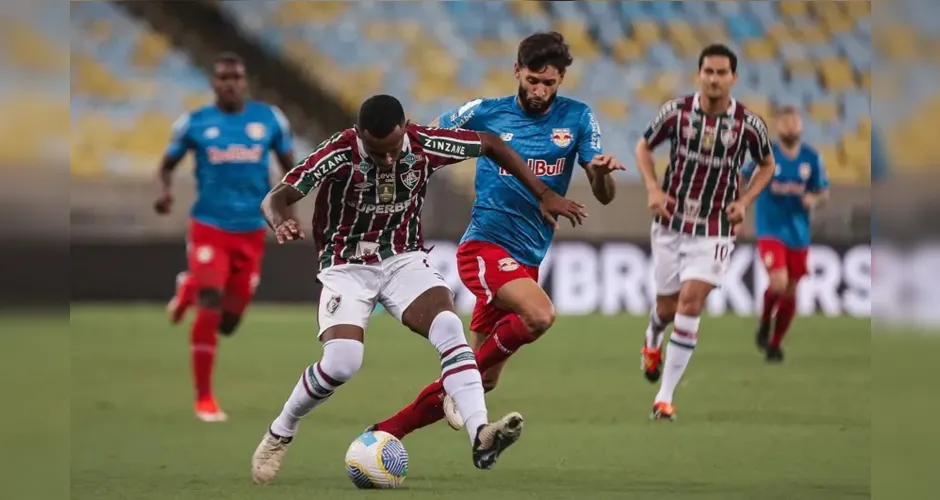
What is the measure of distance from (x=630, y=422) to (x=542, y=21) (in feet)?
44.7

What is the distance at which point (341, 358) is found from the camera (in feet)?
16.5

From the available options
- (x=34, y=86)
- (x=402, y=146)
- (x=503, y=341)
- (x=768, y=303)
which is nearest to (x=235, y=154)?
(x=503, y=341)

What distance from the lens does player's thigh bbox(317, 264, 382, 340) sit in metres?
5.14

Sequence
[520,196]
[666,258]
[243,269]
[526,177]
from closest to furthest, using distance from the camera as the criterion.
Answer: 1. [526,177]
2. [520,196]
3. [666,258]
4. [243,269]

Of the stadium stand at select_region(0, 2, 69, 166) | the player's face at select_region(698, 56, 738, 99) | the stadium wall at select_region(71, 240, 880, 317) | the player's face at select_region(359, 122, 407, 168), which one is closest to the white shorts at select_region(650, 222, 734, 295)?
the player's face at select_region(698, 56, 738, 99)

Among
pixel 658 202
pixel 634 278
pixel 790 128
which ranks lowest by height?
pixel 634 278

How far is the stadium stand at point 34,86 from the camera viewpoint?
4.47 ft

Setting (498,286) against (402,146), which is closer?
(402,146)

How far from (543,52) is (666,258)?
8.16ft

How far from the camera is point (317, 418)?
25.7 feet

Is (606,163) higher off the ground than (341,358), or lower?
higher

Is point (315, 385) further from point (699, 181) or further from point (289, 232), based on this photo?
point (699, 181)

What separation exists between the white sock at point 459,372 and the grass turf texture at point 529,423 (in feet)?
1.04

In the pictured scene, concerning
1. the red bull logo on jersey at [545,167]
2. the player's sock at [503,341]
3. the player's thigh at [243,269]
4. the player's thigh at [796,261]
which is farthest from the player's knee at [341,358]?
the player's thigh at [796,261]
